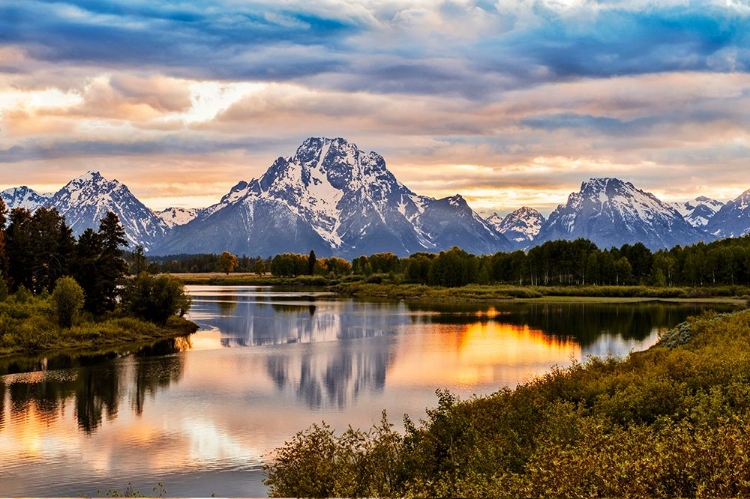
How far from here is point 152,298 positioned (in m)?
82.2

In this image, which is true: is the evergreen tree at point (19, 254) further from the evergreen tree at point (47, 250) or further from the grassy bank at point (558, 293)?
the grassy bank at point (558, 293)

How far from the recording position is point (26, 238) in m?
87.0

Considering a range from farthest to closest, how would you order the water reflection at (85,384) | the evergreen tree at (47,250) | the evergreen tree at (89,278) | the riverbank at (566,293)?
the riverbank at (566,293)
the evergreen tree at (47,250)
the evergreen tree at (89,278)
the water reflection at (85,384)

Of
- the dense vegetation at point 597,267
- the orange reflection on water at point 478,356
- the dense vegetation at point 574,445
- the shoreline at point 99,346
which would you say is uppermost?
the dense vegetation at point 597,267

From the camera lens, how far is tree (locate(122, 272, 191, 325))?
267ft

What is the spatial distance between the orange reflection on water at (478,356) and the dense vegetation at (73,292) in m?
28.9

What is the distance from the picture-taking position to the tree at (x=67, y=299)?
224ft

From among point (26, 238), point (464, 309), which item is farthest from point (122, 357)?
point (464, 309)

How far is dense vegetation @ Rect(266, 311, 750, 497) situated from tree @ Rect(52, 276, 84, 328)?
52.6 metres

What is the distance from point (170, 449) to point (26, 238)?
216 feet

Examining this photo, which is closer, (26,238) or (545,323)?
(26,238)

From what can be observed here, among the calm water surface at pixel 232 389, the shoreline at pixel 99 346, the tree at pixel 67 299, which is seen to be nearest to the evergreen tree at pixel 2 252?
the tree at pixel 67 299

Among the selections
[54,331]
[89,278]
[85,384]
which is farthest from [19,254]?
[85,384]

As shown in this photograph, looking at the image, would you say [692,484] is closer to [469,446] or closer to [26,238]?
[469,446]
